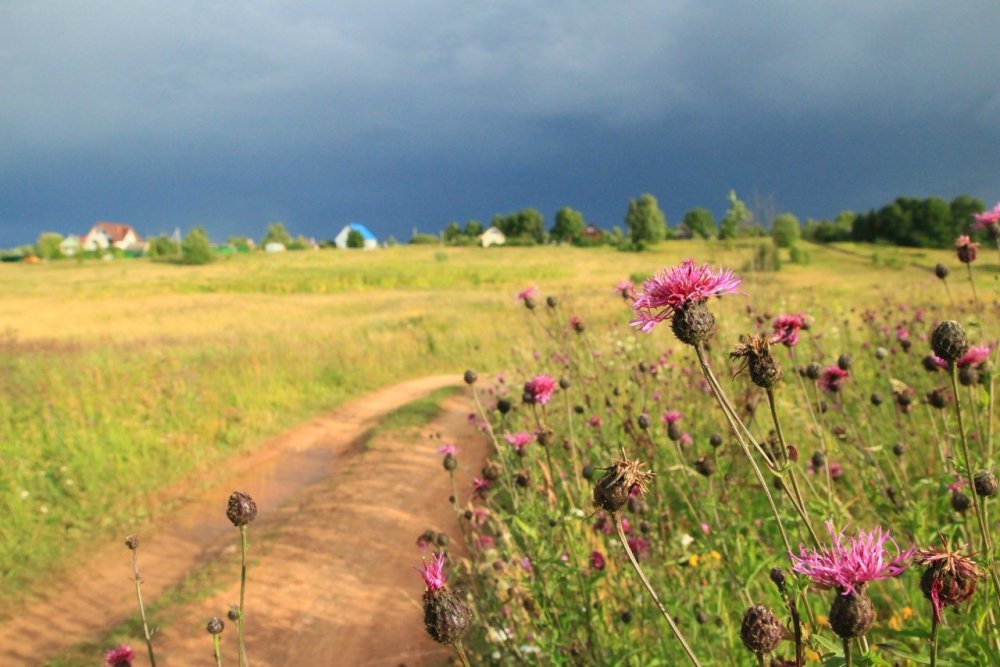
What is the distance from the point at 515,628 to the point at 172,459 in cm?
672

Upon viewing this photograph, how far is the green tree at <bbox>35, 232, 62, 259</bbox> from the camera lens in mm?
75562

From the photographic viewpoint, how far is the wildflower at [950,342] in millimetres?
1443

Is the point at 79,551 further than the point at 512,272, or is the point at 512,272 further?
the point at 512,272

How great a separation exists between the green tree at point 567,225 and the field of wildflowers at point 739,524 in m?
86.1

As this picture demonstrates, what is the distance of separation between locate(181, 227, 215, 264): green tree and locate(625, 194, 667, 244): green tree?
4161 centimetres

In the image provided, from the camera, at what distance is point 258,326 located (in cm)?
2072

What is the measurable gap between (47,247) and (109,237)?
897 inches

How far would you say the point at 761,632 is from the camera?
113cm

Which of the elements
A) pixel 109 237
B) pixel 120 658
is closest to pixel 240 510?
pixel 120 658

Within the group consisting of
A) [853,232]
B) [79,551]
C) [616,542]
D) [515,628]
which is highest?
[853,232]

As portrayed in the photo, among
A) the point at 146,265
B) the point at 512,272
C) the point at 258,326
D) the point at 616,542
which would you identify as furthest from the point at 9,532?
the point at 146,265

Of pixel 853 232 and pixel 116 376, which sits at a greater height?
pixel 853 232

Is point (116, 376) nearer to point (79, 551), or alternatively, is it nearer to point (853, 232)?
point (79, 551)

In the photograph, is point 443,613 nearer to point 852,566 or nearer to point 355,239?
point 852,566
